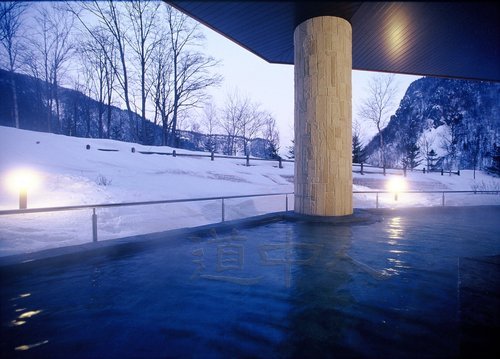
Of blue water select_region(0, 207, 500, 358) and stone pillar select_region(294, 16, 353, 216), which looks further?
stone pillar select_region(294, 16, 353, 216)

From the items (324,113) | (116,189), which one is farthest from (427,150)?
(116,189)

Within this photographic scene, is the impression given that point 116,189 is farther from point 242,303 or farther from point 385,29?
point 385,29

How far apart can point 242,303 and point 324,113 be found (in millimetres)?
6195

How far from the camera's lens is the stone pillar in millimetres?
7516

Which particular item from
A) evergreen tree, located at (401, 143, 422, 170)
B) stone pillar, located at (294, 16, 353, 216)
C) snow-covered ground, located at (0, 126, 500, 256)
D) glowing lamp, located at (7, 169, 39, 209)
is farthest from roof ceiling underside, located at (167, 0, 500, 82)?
evergreen tree, located at (401, 143, 422, 170)

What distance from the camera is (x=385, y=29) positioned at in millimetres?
8570

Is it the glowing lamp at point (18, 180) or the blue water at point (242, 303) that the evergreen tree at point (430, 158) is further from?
the glowing lamp at point (18, 180)

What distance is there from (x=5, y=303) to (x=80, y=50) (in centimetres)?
3210

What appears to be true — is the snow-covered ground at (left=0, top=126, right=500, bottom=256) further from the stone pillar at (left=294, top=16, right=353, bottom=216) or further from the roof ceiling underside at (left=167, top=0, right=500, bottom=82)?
the roof ceiling underside at (left=167, top=0, right=500, bottom=82)

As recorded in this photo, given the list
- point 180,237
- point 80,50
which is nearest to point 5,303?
point 180,237

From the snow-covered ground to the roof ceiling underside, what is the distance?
6909 mm

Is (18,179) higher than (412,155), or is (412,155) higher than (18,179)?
(412,155)

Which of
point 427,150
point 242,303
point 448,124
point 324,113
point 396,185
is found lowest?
point 242,303

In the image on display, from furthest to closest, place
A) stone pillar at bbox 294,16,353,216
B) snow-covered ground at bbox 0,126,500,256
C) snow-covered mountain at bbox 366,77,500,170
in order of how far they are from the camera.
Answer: snow-covered mountain at bbox 366,77,500,170 → snow-covered ground at bbox 0,126,500,256 → stone pillar at bbox 294,16,353,216
